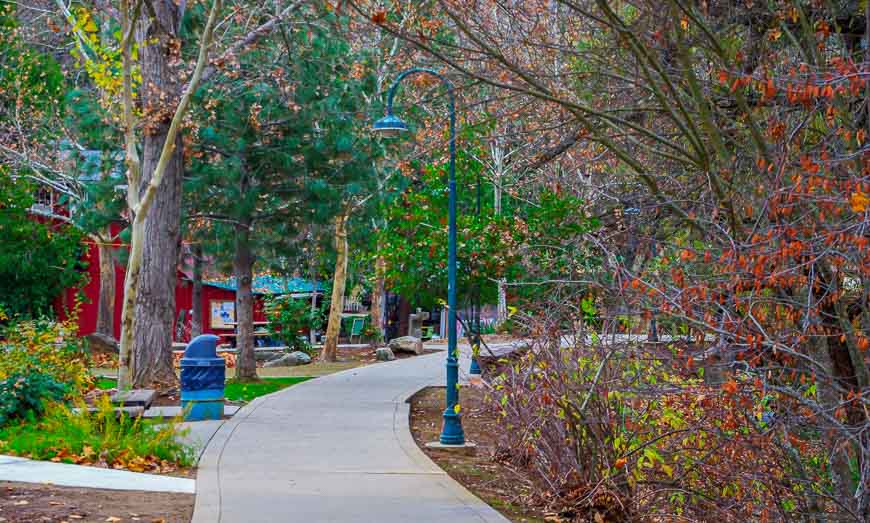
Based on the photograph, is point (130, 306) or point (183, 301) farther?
point (183, 301)

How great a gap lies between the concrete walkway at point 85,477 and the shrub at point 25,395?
207 centimetres

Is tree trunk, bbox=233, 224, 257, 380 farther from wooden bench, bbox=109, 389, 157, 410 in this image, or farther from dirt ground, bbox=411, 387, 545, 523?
wooden bench, bbox=109, 389, 157, 410

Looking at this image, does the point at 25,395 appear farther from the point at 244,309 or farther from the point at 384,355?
the point at 384,355

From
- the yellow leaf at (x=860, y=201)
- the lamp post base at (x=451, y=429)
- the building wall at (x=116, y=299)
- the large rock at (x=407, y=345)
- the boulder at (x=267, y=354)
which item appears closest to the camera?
the yellow leaf at (x=860, y=201)

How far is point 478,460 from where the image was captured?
46.6 ft

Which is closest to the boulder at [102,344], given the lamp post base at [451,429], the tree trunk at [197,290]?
the tree trunk at [197,290]

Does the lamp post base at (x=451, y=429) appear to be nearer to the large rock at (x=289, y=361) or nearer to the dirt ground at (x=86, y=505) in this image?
the dirt ground at (x=86, y=505)

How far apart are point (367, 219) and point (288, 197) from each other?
17.8 ft

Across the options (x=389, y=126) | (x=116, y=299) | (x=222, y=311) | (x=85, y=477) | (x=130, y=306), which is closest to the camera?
(x=85, y=477)

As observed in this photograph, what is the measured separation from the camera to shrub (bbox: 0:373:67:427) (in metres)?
13.7

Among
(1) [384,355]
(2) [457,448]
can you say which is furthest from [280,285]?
(2) [457,448]

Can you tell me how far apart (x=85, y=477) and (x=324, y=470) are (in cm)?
254

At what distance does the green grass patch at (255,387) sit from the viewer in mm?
20981


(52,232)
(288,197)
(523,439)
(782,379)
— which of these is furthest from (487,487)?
(52,232)
